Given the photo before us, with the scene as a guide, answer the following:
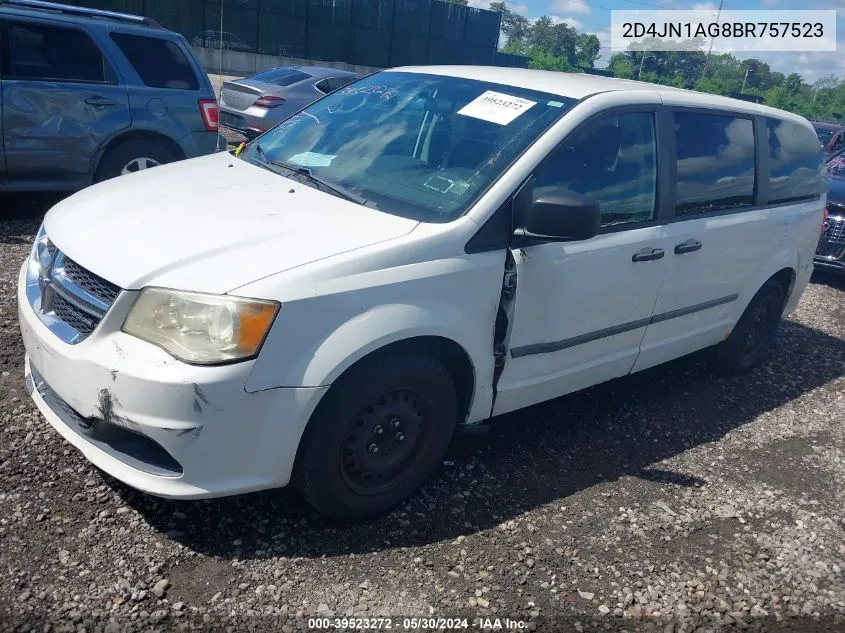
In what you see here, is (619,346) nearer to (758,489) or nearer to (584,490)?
(584,490)

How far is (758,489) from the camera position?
3.97 meters

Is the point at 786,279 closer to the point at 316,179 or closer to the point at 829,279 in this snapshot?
the point at 316,179

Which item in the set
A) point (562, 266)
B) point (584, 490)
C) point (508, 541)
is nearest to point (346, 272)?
point (562, 266)

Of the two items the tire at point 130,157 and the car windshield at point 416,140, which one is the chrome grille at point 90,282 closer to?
the car windshield at point 416,140

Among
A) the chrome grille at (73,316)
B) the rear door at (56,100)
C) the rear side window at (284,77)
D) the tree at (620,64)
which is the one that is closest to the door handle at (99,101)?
the rear door at (56,100)

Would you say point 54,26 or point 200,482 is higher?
point 54,26

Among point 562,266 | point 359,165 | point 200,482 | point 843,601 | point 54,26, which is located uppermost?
point 54,26

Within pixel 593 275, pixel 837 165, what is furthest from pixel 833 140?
pixel 593 275

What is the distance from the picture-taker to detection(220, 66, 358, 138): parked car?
11.0 m

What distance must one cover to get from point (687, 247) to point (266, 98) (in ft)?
28.1

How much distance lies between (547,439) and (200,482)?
2069 millimetres

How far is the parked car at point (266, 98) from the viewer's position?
36.1 ft

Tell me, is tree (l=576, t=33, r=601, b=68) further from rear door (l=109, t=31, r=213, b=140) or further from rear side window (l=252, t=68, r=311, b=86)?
rear door (l=109, t=31, r=213, b=140)

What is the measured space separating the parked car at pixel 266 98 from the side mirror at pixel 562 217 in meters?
8.10
